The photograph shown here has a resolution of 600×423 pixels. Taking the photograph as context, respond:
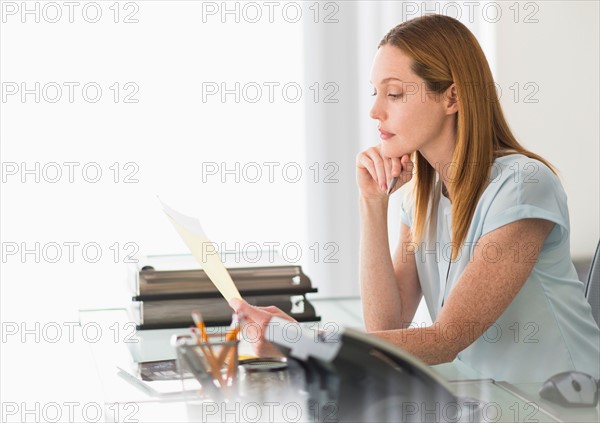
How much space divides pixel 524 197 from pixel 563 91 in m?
1.08

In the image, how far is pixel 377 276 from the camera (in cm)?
172

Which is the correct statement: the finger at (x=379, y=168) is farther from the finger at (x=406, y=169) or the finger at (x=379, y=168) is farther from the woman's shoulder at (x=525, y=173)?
the woman's shoulder at (x=525, y=173)

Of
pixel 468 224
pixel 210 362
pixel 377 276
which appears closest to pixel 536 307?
pixel 468 224

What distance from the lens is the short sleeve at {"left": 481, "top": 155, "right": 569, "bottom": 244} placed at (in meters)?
1.41

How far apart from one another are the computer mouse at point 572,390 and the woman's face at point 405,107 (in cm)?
61

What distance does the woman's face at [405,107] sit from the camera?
156 cm

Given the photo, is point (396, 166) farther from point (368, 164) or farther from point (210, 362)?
point (210, 362)

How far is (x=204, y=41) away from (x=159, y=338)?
164cm

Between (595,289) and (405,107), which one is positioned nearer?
(405,107)

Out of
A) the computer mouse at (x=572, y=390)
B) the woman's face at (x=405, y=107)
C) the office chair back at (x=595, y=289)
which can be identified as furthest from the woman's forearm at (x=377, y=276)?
the computer mouse at (x=572, y=390)

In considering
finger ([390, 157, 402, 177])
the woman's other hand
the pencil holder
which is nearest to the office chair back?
finger ([390, 157, 402, 177])

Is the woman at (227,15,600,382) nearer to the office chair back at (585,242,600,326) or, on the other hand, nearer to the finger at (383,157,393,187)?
the finger at (383,157,393,187)

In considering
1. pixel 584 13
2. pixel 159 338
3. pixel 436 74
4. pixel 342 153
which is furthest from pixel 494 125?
pixel 342 153

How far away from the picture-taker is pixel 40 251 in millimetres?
2906
